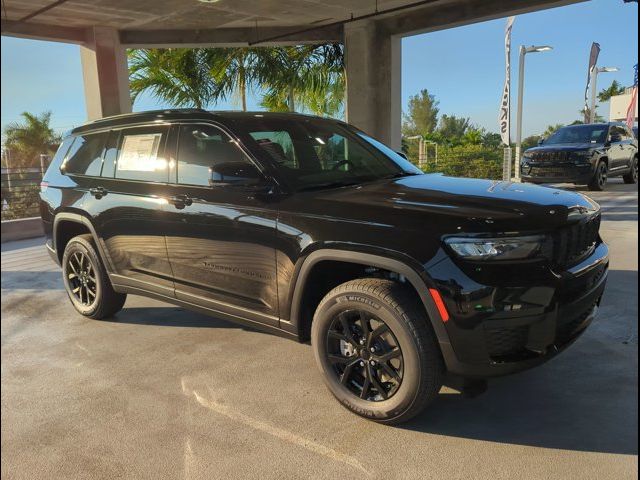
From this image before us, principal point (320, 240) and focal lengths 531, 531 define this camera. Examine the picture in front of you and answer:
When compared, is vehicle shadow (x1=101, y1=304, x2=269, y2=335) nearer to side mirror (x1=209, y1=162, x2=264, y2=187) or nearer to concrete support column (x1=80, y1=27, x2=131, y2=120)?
side mirror (x1=209, y1=162, x2=264, y2=187)

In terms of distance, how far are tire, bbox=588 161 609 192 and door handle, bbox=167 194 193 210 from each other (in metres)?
11.6

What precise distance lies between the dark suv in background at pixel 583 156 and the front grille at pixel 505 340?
11.1 m

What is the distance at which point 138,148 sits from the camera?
4.14 m

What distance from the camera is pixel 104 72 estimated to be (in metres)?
11.1

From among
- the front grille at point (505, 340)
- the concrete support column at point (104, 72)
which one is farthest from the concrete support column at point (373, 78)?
the front grille at point (505, 340)

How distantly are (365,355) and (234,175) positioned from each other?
1.32 meters

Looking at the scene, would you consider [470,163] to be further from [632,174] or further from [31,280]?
[31,280]

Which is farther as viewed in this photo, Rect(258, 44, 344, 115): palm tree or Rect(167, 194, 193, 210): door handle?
Rect(258, 44, 344, 115): palm tree

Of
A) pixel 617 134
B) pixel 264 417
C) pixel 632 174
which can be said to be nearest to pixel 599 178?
pixel 617 134

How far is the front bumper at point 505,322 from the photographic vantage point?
2.47 m

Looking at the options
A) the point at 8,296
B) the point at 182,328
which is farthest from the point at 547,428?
the point at 8,296

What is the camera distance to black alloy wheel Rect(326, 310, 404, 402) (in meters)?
2.81

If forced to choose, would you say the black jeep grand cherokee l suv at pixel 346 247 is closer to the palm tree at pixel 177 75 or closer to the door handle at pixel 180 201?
the door handle at pixel 180 201

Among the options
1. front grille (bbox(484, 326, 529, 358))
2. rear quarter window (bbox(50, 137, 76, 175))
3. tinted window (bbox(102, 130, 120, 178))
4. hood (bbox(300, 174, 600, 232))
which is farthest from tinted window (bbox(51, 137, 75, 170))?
front grille (bbox(484, 326, 529, 358))
